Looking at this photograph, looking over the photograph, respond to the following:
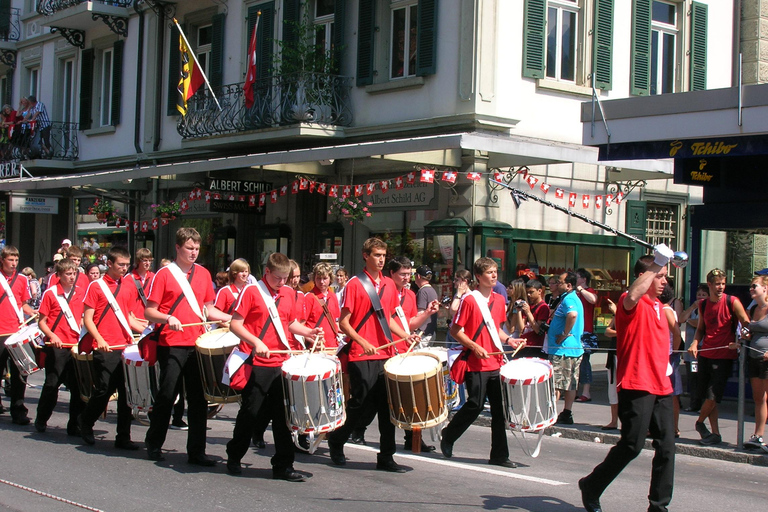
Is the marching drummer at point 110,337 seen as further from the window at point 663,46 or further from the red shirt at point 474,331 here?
the window at point 663,46

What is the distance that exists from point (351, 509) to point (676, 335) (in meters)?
5.10

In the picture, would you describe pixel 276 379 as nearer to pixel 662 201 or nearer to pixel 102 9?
pixel 662 201

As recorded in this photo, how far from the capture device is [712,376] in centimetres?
1052

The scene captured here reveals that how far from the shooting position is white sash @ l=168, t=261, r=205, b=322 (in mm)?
8172

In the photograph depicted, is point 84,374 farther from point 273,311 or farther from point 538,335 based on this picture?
point 538,335

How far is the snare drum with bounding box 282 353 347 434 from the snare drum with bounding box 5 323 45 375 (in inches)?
174

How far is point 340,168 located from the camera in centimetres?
1866

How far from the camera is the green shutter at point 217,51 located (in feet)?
71.2

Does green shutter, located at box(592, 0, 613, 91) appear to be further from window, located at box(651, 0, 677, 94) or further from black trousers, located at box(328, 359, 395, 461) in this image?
black trousers, located at box(328, 359, 395, 461)

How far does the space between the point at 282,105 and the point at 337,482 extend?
12.1 m

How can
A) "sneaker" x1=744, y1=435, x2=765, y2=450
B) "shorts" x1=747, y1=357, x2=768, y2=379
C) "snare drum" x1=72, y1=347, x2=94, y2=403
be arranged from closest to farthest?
"snare drum" x1=72, y1=347, x2=94, y2=403
"sneaker" x1=744, y1=435, x2=765, y2=450
"shorts" x1=747, y1=357, x2=768, y2=379

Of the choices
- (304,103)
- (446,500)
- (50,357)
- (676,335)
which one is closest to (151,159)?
(304,103)

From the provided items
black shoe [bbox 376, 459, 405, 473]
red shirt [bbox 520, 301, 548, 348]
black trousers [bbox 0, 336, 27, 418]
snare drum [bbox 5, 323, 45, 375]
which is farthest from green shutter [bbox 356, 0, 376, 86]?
black shoe [bbox 376, 459, 405, 473]

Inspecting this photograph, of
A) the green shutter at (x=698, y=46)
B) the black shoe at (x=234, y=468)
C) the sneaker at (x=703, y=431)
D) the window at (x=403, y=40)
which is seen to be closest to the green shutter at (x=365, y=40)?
the window at (x=403, y=40)
